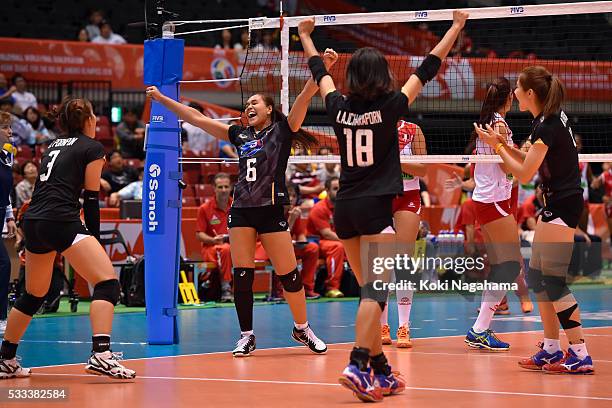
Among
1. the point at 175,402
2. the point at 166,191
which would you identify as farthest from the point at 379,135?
the point at 166,191

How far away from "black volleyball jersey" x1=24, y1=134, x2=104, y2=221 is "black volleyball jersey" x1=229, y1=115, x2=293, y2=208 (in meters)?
1.68

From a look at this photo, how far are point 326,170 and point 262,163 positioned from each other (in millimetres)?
9587

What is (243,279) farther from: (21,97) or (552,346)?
(21,97)

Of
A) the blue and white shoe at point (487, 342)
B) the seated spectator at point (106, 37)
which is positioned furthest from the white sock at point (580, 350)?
the seated spectator at point (106, 37)

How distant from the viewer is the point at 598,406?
6125 millimetres

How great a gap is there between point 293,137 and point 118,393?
3.06 m

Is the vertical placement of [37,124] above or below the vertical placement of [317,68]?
above

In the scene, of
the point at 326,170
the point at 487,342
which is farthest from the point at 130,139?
the point at 487,342

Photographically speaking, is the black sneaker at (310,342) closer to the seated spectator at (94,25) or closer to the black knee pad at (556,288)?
the black knee pad at (556,288)

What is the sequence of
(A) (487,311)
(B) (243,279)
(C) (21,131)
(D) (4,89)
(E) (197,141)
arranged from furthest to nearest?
1. (E) (197,141)
2. (D) (4,89)
3. (C) (21,131)
4. (A) (487,311)
5. (B) (243,279)

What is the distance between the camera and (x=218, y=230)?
47.0ft

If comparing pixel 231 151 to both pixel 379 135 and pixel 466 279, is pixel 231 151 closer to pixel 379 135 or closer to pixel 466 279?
pixel 466 279

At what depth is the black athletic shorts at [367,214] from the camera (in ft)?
20.8

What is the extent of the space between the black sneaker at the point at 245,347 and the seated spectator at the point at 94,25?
1463 centimetres
